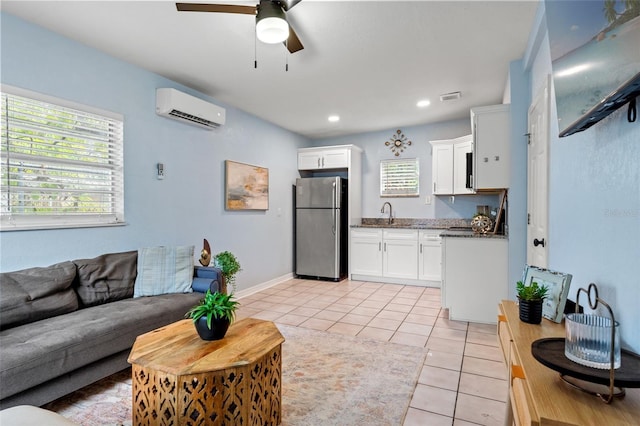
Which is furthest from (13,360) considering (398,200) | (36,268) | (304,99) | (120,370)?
(398,200)

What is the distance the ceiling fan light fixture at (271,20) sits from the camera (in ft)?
6.44

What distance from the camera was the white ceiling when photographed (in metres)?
2.25

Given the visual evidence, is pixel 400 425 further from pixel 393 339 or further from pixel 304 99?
pixel 304 99

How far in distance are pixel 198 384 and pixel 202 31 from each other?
243 cm

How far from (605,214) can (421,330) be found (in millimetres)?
2257

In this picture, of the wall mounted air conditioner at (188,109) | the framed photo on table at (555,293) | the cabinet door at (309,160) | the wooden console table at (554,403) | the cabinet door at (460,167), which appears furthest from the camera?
the cabinet door at (309,160)

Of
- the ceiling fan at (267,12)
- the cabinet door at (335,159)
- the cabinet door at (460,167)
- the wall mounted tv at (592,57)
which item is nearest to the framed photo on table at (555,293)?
the wall mounted tv at (592,57)

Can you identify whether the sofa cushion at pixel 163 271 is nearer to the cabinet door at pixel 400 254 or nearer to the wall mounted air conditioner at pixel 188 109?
the wall mounted air conditioner at pixel 188 109

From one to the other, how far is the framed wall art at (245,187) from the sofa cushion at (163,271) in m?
1.32

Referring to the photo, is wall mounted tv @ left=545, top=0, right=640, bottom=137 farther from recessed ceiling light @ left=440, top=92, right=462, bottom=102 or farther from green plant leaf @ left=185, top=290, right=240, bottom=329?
recessed ceiling light @ left=440, top=92, right=462, bottom=102

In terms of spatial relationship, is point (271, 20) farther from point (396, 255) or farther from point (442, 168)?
point (396, 255)

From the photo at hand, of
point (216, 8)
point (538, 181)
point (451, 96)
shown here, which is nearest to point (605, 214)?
point (538, 181)

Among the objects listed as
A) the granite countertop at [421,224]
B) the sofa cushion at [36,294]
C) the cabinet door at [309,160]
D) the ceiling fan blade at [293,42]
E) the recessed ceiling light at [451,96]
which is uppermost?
the recessed ceiling light at [451,96]

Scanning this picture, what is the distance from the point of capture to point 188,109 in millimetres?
3396
